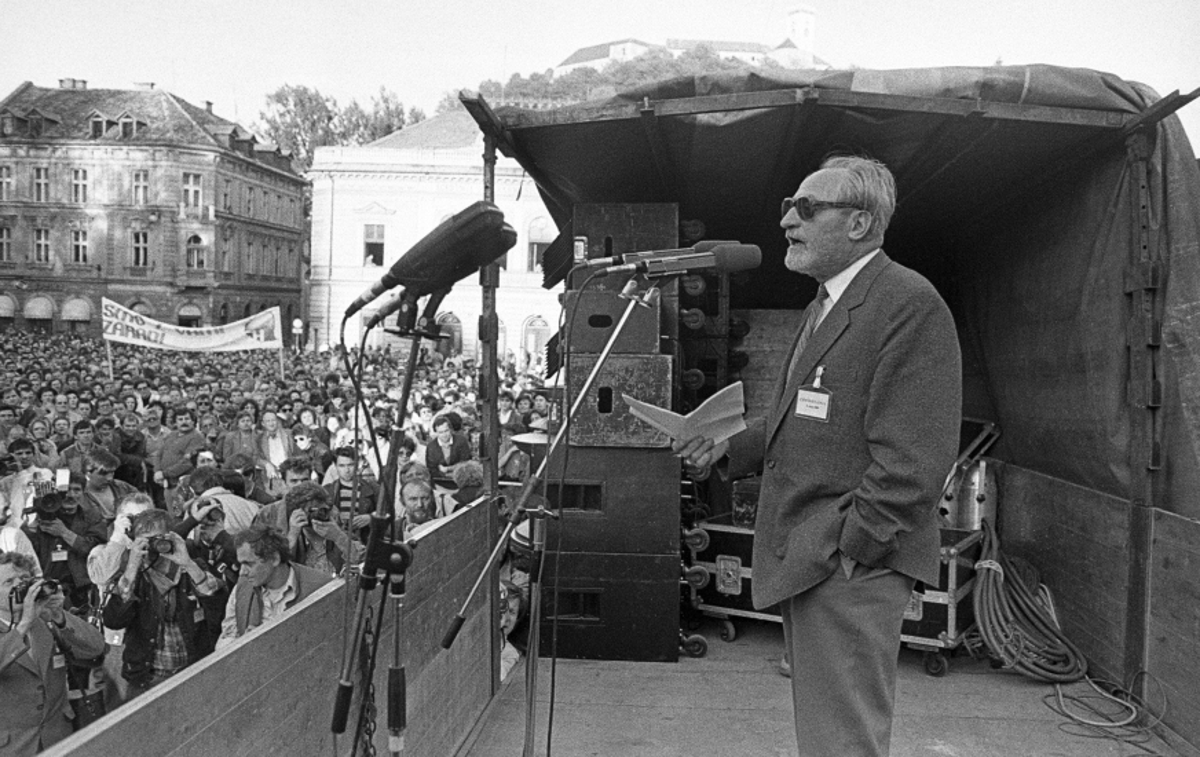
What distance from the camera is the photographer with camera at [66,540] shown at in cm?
630

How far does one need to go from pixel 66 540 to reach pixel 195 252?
4709 cm

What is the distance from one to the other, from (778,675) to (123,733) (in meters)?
4.40

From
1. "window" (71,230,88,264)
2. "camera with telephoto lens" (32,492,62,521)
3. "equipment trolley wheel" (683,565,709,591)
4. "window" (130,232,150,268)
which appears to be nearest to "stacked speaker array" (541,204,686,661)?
"equipment trolley wheel" (683,565,709,591)

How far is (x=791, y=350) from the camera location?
2941mm

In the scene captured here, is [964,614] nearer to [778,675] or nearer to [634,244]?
[778,675]

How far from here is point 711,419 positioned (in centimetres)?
286

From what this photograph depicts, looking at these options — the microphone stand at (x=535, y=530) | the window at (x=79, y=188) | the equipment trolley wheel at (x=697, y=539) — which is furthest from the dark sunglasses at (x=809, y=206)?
the window at (x=79, y=188)

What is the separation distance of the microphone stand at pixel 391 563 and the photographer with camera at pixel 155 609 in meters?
2.64

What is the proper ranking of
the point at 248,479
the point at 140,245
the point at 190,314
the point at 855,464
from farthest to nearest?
the point at 190,314 < the point at 140,245 < the point at 248,479 < the point at 855,464

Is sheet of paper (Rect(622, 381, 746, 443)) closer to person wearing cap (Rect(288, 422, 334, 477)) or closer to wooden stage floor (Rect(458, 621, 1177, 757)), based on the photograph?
wooden stage floor (Rect(458, 621, 1177, 757))

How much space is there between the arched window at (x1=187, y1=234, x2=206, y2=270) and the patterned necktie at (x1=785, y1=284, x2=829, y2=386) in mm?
51099

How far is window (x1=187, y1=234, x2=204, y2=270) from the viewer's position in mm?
49938

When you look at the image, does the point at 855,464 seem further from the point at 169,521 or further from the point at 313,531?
the point at 169,521

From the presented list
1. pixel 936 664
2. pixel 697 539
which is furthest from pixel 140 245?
pixel 936 664
